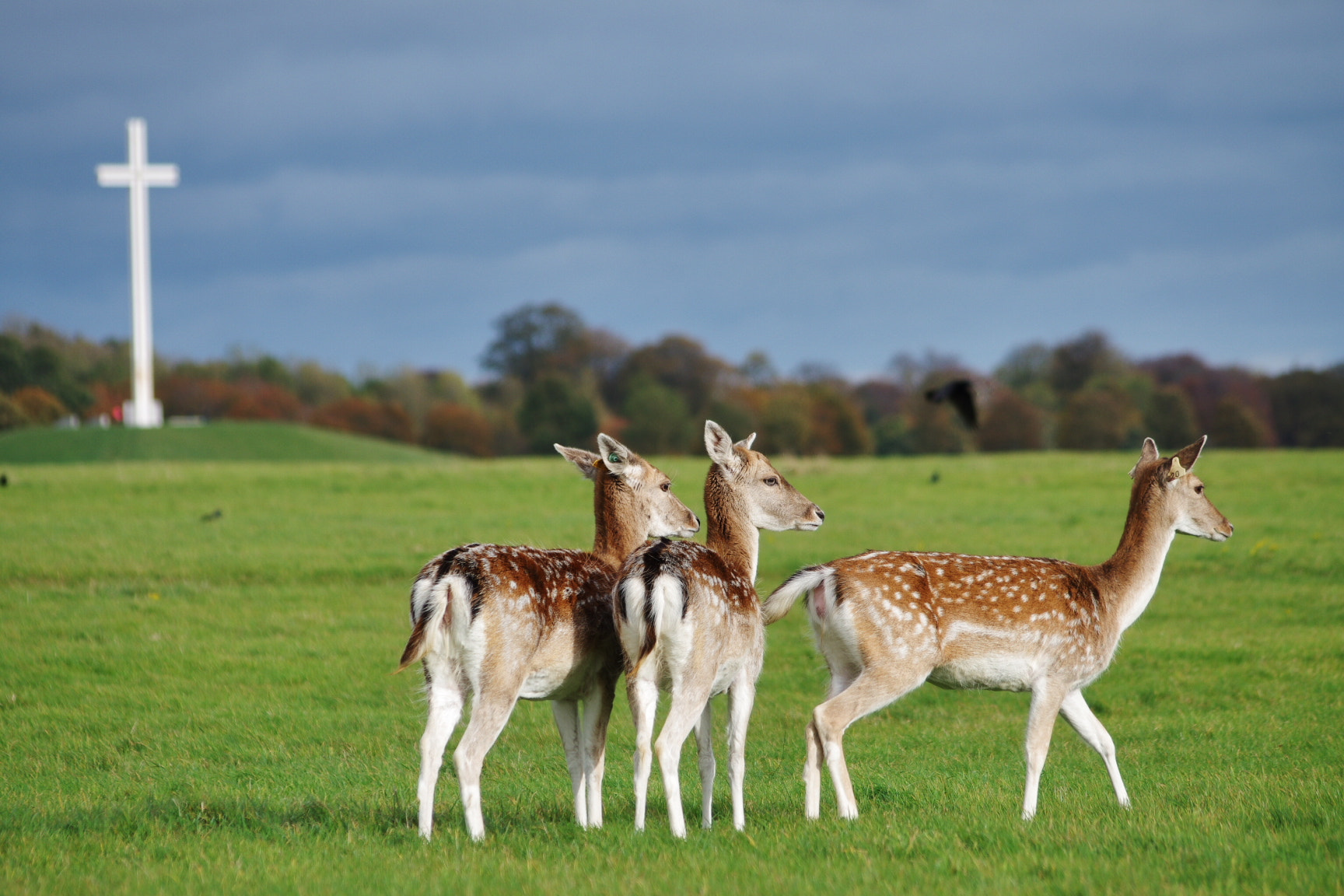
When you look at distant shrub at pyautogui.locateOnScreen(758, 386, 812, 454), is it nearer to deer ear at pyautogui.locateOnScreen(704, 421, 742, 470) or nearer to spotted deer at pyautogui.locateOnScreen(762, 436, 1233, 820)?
deer ear at pyautogui.locateOnScreen(704, 421, 742, 470)

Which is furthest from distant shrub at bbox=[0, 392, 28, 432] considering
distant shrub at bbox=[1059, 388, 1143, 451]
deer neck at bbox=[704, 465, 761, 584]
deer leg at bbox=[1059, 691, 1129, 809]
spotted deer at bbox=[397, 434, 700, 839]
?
deer leg at bbox=[1059, 691, 1129, 809]

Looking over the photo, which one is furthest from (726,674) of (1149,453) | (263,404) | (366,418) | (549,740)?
(366,418)

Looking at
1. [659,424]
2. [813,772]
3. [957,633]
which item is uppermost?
[659,424]

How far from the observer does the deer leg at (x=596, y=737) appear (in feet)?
23.8

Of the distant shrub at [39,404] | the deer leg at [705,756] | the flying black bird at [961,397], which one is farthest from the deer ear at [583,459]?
the distant shrub at [39,404]

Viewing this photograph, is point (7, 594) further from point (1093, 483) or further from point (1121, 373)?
point (1121, 373)

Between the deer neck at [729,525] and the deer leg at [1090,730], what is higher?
the deer neck at [729,525]

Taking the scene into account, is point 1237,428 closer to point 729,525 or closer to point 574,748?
point 729,525

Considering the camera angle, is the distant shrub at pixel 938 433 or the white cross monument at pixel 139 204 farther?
the distant shrub at pixel 938 433

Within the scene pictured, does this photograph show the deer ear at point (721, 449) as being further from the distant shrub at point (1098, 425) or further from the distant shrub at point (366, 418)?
the distant shrub at point (366, 418)

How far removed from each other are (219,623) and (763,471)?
932 cm

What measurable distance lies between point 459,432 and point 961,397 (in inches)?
2390

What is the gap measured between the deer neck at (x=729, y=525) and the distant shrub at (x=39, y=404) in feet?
188

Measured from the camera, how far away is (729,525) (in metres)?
8.46
